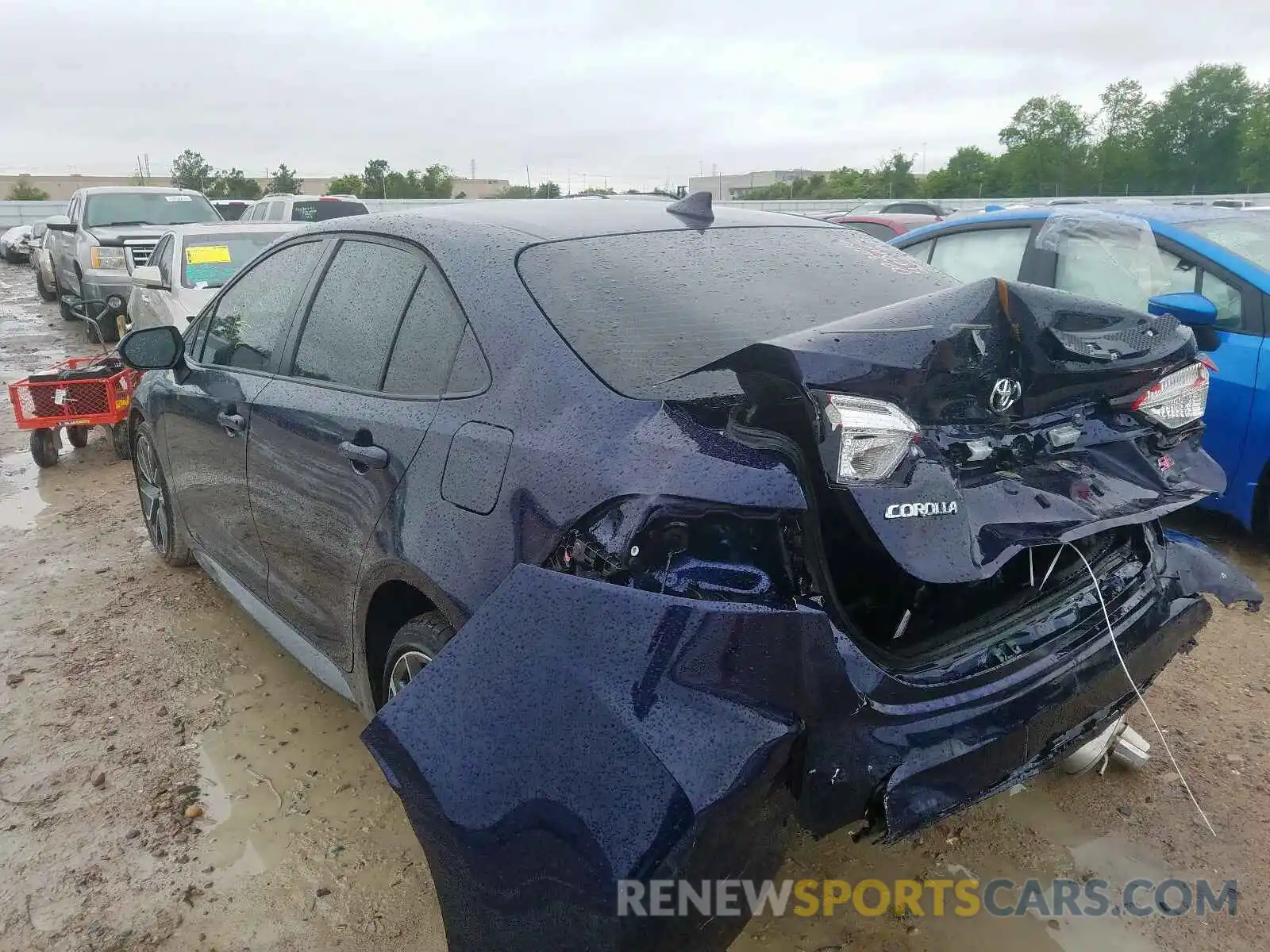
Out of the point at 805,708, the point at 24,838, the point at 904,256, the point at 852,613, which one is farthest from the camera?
the point at 904,256

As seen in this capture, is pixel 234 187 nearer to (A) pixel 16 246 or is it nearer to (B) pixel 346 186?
(B) pixel 346 186

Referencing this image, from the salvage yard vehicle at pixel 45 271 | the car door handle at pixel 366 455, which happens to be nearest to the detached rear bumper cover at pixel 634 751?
the car door handle at pixel 366 455

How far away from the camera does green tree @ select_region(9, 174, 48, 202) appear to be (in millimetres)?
49631

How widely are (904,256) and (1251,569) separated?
2.53 metres

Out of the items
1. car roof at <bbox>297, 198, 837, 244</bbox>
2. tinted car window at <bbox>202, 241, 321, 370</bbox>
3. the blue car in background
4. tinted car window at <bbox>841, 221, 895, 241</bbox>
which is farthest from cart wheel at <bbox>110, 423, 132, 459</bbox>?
tinted car window at <bbox>841, 221, 895, 241</bbox>

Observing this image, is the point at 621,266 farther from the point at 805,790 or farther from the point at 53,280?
the point at 53,280

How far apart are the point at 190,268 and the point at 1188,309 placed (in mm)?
7501

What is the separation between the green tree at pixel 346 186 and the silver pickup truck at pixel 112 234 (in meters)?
36.7

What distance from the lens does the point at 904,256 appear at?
10.3ft

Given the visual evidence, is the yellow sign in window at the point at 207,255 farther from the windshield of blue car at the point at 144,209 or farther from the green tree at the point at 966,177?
the green tree at the point at 966,177

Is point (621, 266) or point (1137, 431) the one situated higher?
point (621, 266)

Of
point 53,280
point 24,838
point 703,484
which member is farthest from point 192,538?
point 53,280

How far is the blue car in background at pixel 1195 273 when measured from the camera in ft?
13.5

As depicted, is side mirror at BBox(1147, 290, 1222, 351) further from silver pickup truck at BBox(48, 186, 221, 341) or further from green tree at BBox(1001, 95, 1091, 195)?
green tree at BBox(1001, 95, 1091, 195)
